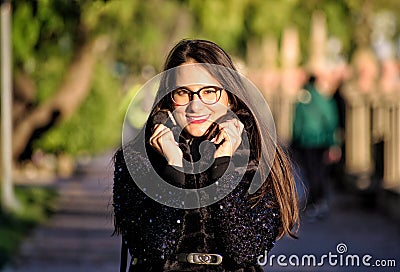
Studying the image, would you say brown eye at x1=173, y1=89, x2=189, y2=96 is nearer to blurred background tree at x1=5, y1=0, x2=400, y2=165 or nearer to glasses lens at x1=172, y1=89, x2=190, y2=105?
glasses lens at x1=172, y1=89, x2=190, y2=105

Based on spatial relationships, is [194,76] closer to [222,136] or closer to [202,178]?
[222,136]

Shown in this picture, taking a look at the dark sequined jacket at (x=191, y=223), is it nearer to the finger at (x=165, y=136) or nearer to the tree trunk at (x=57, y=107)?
the finger at (x=165, y=136)

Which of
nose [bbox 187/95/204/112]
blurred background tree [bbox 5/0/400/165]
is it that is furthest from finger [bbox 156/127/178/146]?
blurred background tree [bbox 5/0/400/165]

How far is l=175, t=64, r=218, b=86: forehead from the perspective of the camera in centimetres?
365

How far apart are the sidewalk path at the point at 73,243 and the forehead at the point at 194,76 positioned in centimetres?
354

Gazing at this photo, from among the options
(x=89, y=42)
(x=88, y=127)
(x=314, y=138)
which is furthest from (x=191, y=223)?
(x=88, y=127)

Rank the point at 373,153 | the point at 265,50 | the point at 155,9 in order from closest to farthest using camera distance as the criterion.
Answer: the point at 373,153, the point at 155,9, the point at 265,50

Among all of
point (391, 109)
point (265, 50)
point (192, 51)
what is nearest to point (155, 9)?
point (391, 109)

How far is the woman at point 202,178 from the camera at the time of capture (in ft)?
11.6

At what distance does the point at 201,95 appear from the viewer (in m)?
3.61

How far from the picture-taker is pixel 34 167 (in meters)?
25.4

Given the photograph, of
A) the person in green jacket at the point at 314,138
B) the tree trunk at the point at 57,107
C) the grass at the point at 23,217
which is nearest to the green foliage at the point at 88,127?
the grass at the point at 23,217

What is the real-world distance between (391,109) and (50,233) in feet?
16.7

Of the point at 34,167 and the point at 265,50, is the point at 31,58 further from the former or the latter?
the point at 265,50
